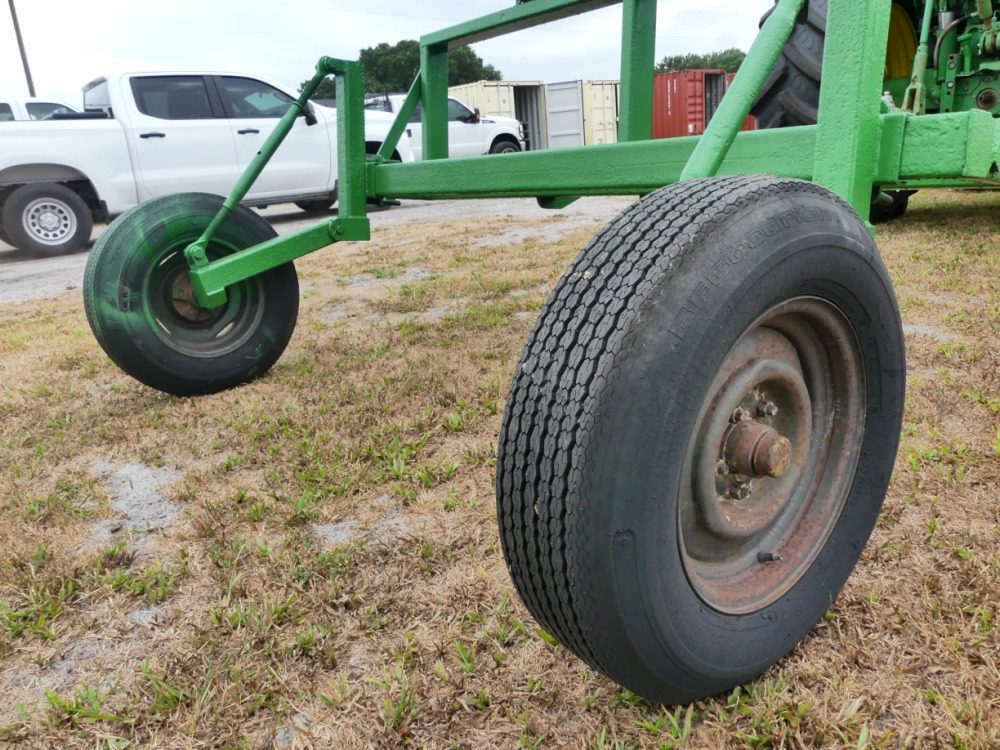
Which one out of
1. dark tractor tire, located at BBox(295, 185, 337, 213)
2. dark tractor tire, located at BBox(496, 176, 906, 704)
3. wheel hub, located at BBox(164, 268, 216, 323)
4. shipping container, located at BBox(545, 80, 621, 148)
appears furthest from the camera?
shipping container, located at BBox(545, 80, 621, 148)

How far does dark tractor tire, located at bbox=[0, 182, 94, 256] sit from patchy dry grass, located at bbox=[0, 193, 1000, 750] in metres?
5.42

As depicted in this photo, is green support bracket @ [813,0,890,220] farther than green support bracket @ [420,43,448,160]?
No

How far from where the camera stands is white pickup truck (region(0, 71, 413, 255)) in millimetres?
7375

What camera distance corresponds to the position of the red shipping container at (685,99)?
17203 mm

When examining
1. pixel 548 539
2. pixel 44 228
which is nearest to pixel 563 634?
pixel 548 539

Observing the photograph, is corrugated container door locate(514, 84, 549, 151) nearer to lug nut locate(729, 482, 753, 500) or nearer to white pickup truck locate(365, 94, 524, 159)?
white pickup truck locate(365, 94, 524, 159)

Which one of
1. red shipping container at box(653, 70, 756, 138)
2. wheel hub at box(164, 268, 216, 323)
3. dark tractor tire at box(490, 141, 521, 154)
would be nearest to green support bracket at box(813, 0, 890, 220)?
wheel hub at box(164, 268, 216, 323)

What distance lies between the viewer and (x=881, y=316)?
50.0 inches

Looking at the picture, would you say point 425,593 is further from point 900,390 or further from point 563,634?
point 900,390

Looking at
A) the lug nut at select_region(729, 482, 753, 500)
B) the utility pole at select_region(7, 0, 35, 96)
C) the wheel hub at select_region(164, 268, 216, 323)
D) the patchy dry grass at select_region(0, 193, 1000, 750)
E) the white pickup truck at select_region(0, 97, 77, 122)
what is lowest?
the patchy dry grass at select_region(0, 193, 1000, 750)

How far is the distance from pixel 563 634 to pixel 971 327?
114 inches

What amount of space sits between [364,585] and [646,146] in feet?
4.50

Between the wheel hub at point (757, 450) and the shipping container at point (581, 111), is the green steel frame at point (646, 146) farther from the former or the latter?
the shipping container at point (581, 111)

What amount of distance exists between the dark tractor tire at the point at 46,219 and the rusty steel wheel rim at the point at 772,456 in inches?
325
